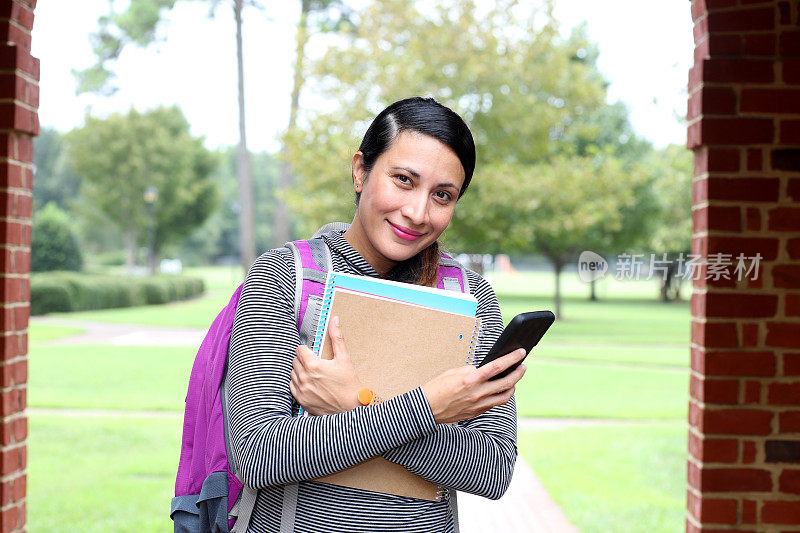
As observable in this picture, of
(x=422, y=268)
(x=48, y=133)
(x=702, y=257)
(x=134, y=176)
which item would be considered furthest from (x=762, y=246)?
(x=48, y=133)

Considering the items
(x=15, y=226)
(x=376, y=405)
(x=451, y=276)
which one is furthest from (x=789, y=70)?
(x=15, y=226)

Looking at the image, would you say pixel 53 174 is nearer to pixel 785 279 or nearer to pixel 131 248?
pixel 131 248

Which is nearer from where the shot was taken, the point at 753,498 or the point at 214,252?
the point at 753,498

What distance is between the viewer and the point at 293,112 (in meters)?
20.4

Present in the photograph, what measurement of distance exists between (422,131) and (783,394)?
1791 mm

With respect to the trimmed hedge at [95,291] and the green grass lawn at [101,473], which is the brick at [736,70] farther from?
the trimmed hedge at [95,291]

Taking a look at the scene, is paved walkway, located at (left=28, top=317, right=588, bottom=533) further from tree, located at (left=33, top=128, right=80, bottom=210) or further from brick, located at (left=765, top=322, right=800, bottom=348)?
tree, located at (left=33, top=128, right=80, bottom=210)

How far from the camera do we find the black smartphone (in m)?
1.28

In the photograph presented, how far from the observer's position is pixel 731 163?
2.63 metres

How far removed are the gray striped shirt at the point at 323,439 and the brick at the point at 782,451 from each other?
148 centimetres

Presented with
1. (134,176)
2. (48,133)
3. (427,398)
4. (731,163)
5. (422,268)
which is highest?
(48,133)

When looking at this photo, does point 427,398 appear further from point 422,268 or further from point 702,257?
point 702,257

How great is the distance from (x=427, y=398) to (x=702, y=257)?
64.8 inches
